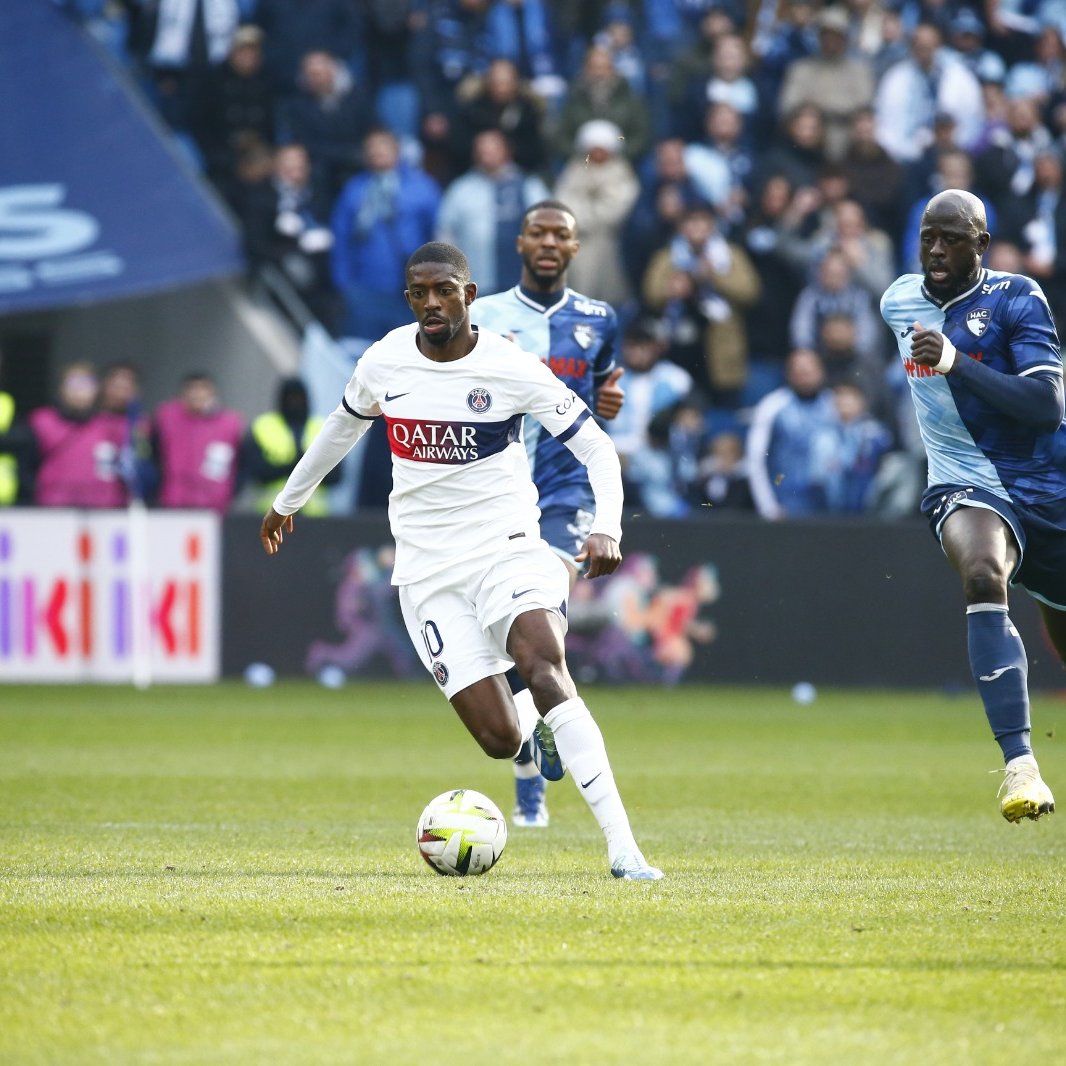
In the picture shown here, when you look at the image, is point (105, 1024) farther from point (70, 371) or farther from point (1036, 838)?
point (70, 371)

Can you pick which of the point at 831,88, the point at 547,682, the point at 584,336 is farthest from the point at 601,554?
the point at 831,88

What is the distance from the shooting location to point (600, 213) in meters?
18.1

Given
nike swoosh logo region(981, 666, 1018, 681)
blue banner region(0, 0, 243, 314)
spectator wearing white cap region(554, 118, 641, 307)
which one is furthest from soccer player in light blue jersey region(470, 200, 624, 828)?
blue banner region(0, 0, 243, 314)

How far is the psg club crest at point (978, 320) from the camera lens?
801 cm

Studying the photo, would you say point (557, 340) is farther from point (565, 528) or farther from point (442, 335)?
point (442, 335)

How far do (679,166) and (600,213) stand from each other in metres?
0.80

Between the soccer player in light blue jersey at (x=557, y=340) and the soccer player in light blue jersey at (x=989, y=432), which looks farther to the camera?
the soccer player in light blue jersey at (x=557, y=340)

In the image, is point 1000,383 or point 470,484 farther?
point 1000,383

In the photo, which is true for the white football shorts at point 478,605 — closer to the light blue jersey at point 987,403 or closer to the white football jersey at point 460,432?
the white football jersey at point 460,432

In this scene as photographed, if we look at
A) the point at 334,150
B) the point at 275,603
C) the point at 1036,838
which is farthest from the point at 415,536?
the point at 334,150

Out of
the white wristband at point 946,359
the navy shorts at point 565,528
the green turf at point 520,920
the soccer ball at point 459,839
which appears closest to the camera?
the green turf at point 520,920

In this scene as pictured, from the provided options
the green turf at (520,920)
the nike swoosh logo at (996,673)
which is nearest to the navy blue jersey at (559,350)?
the green turf at (520,920)

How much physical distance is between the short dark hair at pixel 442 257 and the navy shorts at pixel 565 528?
2198mm

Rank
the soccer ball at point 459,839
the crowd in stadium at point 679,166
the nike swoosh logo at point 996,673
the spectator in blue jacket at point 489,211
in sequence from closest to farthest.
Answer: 1. the soccer ball at point 459,839
2. the nike swoosh logo at point 996,673
3. the crowd in stadium at point 679,166
4. the spectator in blue jacket at point 489,211
